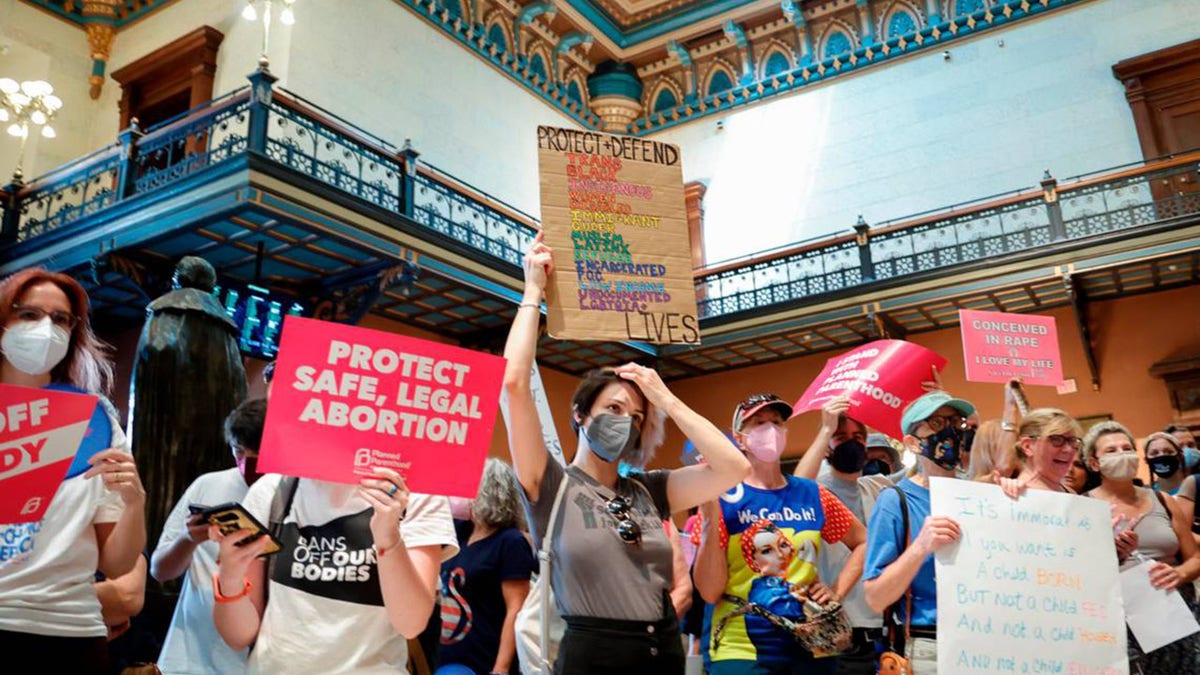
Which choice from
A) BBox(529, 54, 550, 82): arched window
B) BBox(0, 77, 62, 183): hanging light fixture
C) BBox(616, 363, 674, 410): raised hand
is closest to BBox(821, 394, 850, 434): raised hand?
BBox(616, 363, 674, 410): raised hand

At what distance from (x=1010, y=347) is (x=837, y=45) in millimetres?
11941

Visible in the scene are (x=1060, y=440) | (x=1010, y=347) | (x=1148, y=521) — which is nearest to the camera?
(x=1060, y=440)

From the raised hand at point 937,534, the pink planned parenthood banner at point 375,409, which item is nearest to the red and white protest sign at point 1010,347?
the raised hand at point 937,534

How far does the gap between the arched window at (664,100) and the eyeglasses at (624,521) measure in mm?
16024

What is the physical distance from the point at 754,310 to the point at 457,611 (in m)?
11.1

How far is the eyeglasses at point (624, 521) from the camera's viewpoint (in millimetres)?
2461

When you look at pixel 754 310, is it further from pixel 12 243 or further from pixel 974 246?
pixel 12 243

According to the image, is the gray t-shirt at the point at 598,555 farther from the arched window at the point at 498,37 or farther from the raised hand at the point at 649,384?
the arched window at the point at 498,37

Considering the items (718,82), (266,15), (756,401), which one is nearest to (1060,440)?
(756,401)

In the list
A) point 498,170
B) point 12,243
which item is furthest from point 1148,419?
point 12,243

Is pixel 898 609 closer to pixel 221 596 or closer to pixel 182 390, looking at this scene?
pixel 221 596

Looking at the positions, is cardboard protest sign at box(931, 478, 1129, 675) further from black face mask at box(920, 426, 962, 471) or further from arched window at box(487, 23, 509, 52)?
arched window at box(487, 23, 509, 52)

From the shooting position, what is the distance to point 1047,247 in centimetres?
1199

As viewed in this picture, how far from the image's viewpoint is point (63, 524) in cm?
216
